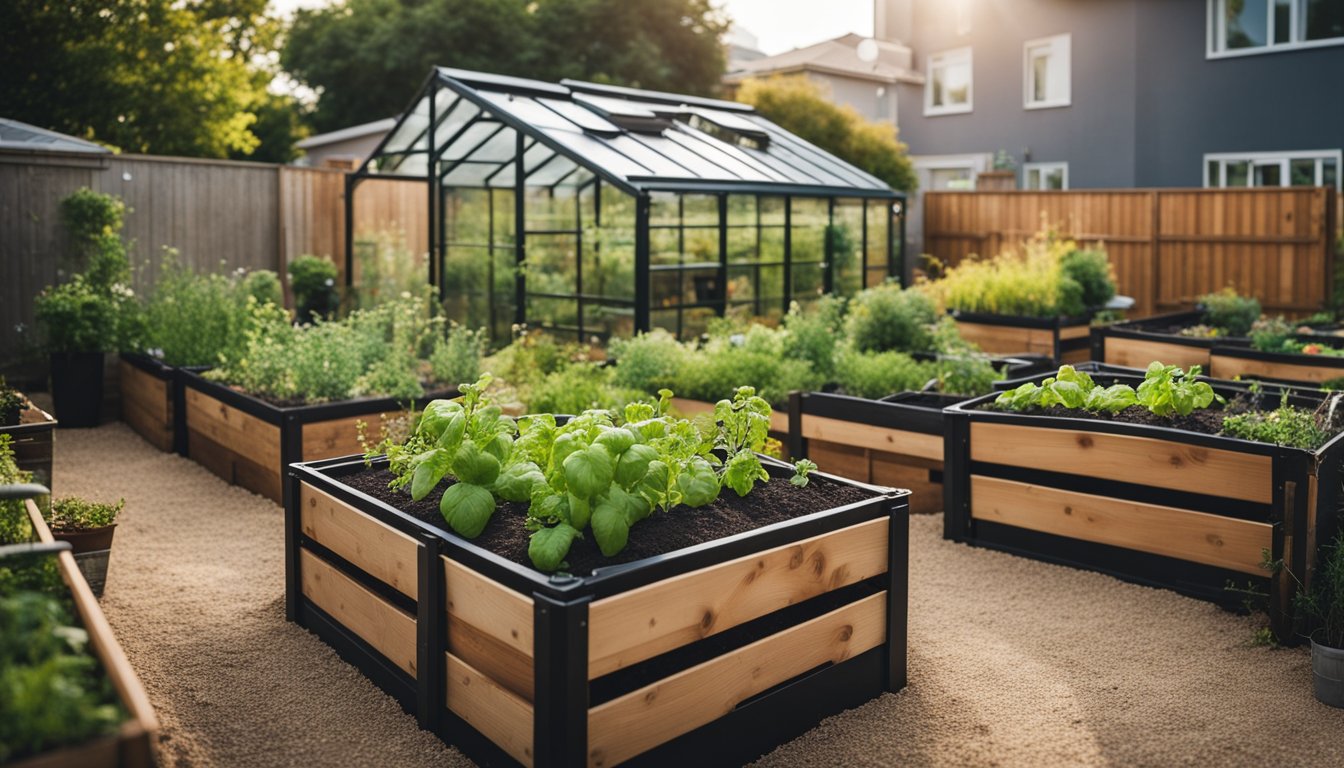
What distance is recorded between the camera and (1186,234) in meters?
13.3

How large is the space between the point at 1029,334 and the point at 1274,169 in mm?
8285

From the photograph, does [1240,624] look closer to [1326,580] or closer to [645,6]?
[1326,580]

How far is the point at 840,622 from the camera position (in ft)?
12.0

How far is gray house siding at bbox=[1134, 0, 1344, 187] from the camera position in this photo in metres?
15.3

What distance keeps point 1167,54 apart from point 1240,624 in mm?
14794

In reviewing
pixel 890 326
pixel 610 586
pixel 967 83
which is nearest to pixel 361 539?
pixel 610 586

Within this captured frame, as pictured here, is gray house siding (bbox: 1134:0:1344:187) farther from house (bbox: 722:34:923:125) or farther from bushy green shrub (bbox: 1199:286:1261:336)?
bushy green shrub (bbox: 1199:286:1261:336)

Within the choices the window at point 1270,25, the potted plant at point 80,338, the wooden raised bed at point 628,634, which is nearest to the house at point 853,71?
the window at point 1270,25

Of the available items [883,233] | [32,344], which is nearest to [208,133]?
[32,344]

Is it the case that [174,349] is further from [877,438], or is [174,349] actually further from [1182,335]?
[1182,335]

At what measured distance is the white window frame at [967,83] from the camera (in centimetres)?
2008

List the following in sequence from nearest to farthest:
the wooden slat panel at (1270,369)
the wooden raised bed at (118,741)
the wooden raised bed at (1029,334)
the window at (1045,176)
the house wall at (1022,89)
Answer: the wooden raised bed at (118,741), the wooden slat panel at (1270,369), the wooden raised bed at (1029,334), the house wall at (1022,89), the window at (1045,176)

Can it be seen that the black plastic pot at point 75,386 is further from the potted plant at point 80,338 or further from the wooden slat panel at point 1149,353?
the wooden slat panel at point 1149,353

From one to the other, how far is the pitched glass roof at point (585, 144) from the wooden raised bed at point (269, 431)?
142 inches
